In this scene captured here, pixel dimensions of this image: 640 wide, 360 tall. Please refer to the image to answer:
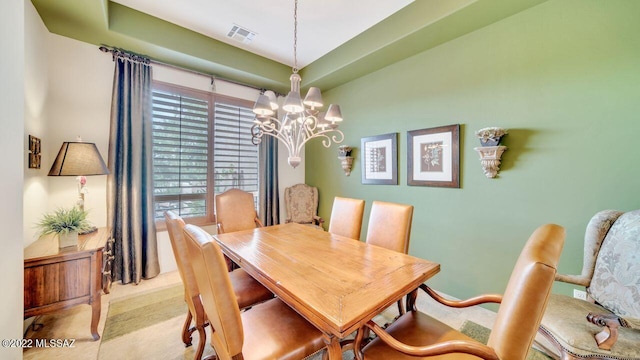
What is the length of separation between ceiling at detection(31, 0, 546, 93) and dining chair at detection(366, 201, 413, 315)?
1.80 m

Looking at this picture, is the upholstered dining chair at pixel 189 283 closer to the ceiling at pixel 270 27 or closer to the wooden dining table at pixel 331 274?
the wooden dining table at pixel 331 274

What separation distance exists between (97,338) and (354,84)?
13.0ft

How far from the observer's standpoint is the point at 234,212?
2.79m

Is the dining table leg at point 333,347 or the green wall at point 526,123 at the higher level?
the green wall at point 526,123

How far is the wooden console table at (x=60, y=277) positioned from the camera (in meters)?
1.61

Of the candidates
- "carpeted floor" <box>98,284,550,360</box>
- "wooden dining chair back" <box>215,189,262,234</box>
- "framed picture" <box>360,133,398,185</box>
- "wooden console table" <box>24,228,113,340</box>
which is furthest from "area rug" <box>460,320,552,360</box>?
"wooden console table" <box>24,228,113,340</box>

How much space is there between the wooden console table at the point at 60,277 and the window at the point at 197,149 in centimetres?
129

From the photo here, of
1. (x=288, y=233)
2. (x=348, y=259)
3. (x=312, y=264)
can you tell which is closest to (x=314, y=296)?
(x=312, y=264)

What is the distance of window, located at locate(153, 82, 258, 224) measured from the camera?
3.07m

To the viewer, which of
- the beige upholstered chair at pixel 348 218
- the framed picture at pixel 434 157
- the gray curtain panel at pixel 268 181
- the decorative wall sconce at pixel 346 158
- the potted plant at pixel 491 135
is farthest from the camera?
the gray curtain panel at pixel 268 181

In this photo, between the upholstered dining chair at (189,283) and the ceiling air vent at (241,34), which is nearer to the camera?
the upholstered dining chair at (189,283)

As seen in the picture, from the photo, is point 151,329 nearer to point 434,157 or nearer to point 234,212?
point 234,212

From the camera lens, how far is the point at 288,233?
2301 mm

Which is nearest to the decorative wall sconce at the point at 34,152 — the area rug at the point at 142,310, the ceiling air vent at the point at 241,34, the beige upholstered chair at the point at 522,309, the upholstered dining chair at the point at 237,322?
the area rug at the point at 142,310
